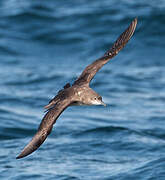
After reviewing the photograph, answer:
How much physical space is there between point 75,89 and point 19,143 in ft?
11.4

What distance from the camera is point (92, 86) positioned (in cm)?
1475

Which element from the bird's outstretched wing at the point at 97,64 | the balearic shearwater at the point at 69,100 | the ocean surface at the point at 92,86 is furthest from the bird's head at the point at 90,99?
the ocean surface at the point at 92,86

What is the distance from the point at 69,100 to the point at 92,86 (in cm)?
676

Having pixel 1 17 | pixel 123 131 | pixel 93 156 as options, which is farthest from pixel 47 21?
pixel 93 156

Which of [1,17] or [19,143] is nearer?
[19,143]

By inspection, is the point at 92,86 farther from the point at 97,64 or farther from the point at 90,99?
the point at 90,99

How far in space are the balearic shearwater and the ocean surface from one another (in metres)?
1.75

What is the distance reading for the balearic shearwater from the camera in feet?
24.3

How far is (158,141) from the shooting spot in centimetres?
1163

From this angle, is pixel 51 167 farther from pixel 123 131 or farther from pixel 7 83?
pixel 7 83

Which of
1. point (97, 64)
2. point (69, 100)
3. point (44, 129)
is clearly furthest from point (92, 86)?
point (44, 129)

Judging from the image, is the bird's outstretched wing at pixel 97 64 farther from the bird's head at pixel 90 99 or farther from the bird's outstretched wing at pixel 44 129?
the bird's outstretched wing at pixel 44 129

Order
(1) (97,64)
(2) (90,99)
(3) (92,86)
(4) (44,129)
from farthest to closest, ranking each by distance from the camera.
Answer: (3) (92,86) → (1) (97,64) → (2) (90,99) → (4) (44,129)

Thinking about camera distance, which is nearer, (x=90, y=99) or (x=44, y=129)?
(x=44, y=129)
